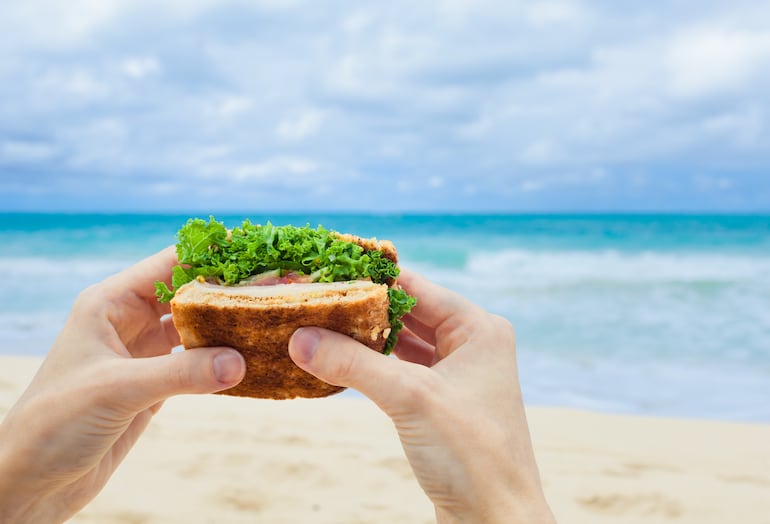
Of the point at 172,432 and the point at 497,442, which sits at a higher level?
the point at 497,442

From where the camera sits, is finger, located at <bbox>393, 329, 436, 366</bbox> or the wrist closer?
the wrist

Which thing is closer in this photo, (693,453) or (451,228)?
(693,453)

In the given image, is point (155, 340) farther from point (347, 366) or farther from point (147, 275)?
point (347, 366)

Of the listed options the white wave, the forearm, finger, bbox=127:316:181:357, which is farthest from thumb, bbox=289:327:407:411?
the white wave

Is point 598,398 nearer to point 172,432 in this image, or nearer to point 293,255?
point 172,432

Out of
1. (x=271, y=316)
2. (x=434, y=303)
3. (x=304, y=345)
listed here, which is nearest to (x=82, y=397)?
(x=271, y=316)

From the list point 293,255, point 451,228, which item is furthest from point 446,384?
point 451,228

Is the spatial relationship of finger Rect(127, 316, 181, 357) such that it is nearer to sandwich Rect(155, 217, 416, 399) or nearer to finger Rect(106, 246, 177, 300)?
finger Rect(106, 246, 177, 300)
